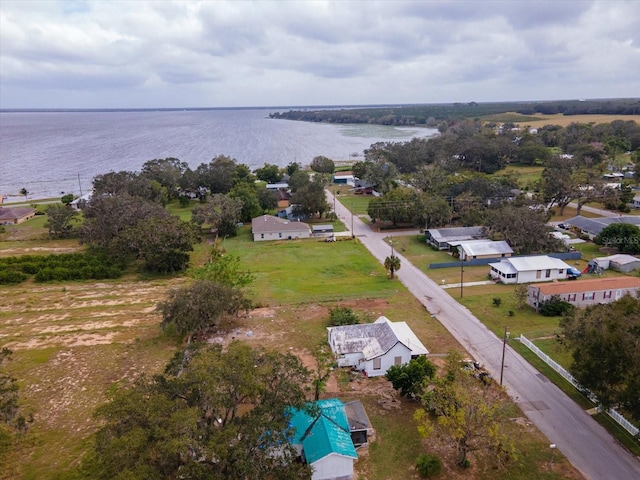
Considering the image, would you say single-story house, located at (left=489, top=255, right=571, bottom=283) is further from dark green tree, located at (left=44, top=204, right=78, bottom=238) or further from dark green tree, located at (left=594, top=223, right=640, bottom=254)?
dark green tree, located at (left=44, top=204, right=78, bottom=238)

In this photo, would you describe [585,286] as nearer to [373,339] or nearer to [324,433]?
[373,339]

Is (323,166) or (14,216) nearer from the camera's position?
(14,216)

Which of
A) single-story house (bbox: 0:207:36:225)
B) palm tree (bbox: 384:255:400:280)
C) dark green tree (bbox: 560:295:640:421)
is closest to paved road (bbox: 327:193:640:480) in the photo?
dark green tree (bbox: 560:295:640:421)

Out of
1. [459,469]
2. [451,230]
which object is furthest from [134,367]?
[451,230]

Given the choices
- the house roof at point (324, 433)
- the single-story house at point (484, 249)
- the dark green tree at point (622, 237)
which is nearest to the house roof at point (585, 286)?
the single-story house at point (484, 249)

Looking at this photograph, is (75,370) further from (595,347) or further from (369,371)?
(595,347)

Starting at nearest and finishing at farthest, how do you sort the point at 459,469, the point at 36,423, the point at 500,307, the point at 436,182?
the point at 459,469
the point at 36,423
the point at 500,307
the point at 436,182

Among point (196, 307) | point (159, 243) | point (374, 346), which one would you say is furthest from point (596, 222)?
point (159, 243)
